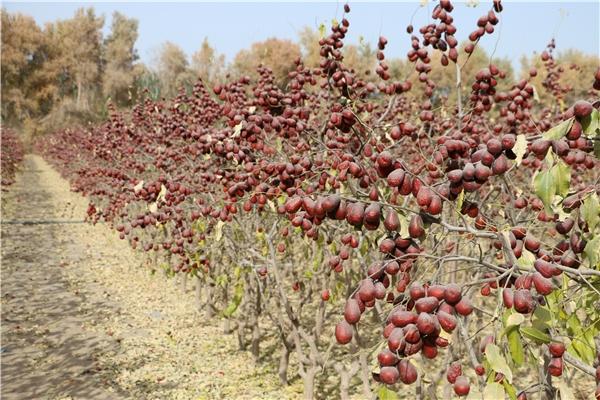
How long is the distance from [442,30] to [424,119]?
766 mm

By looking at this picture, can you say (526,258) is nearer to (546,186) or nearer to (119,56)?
(546,186)

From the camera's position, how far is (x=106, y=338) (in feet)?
21.6

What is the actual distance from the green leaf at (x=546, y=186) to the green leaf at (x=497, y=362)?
1.52ft

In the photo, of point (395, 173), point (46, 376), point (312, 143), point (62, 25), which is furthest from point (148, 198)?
point (62, 25)

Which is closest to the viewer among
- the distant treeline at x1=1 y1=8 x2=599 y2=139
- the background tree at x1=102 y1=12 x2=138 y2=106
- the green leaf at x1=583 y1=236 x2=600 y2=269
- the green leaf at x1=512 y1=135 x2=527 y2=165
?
the green leaf at x1=512 y1=135 x2=527 y2=165

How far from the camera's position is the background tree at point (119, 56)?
5725cm

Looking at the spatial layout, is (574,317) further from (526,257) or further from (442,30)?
(442,30)

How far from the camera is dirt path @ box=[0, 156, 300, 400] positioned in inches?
205

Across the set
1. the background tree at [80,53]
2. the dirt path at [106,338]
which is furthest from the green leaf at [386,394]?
the background tree at [80,53]

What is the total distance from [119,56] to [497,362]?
68987 millimetres

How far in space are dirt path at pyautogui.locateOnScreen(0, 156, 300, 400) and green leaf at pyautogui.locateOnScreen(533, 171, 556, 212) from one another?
4.25m

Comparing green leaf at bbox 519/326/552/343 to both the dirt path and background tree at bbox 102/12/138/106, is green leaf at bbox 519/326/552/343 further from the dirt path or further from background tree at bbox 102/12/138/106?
background tree at bbox 102/12/138/106

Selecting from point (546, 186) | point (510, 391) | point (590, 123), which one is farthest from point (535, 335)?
point (590, 123)

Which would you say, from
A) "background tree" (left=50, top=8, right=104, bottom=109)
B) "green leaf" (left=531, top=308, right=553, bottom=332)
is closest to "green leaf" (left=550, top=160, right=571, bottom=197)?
"green leaf" (left=531, top=308, right=553, bottom=332)
